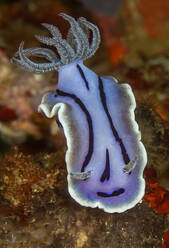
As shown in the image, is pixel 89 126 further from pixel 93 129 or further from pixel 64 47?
pixel 64 47

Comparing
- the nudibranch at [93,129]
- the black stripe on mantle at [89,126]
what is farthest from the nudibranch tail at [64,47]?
the black stripe on mantle at [89,126]

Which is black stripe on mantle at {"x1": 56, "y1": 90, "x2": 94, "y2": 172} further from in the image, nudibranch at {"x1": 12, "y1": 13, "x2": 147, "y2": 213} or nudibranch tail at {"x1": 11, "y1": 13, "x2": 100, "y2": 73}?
nudibranch tail at {"x1": 11, "y1": 13, "x2": 100, "y2": 73}

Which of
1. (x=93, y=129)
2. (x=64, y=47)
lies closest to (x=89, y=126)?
(x=93, y=129)

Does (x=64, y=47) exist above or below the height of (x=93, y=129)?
above

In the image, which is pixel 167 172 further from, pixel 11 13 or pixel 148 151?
pixel 11 13

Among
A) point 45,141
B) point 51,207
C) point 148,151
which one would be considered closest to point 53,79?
point 45,141

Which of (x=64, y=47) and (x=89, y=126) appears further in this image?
(x=64, y=47)

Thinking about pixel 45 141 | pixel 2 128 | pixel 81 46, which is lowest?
pixel 45 141

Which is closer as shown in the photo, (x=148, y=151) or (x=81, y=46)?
(x=81, y=46)

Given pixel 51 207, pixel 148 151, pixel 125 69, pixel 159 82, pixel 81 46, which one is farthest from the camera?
pixel 125 69

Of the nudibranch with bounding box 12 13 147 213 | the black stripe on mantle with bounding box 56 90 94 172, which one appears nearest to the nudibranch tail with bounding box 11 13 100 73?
the nudibranch with bounding box 12 13 147 213
